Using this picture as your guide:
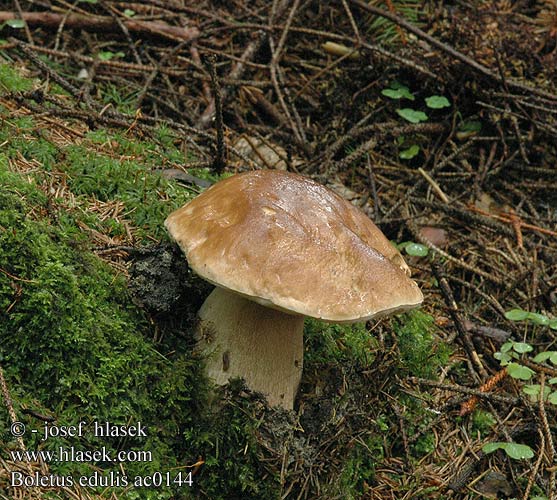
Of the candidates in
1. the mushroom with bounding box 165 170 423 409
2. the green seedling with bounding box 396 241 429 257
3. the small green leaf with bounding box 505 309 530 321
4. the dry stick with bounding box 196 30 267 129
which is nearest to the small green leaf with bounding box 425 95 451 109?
the green seedling with bounding box 396 241 429 257

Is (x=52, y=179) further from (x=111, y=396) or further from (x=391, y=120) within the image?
(x=391, y=120)

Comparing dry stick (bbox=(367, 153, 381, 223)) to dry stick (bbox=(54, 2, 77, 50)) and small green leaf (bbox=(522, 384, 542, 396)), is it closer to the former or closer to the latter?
small green leaf (bbox=(522, 384, 542, 396))

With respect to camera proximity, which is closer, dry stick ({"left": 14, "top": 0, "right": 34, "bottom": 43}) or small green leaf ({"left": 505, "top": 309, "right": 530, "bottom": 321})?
small green leaf ({"left": 505, "top": 309, "right": 530, "bottom": 321})

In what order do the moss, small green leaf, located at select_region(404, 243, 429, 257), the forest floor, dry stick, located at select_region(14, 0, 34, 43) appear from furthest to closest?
dry stick, located at select_region(14, 0, 34, 43) < small green leaf, located at select_region(404, 243, 429, 257) < the moss < the forest floor

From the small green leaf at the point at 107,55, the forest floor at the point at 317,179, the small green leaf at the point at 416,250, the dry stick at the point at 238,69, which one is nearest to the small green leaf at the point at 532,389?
the forest floor at the point at 317,179

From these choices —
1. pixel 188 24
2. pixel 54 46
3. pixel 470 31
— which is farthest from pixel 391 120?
pixel 54 46

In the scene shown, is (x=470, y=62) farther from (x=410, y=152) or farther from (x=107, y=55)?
(x=107, y=55)

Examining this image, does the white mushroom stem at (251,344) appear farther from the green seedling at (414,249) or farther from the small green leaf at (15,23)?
the small green leaf at (15,23)
